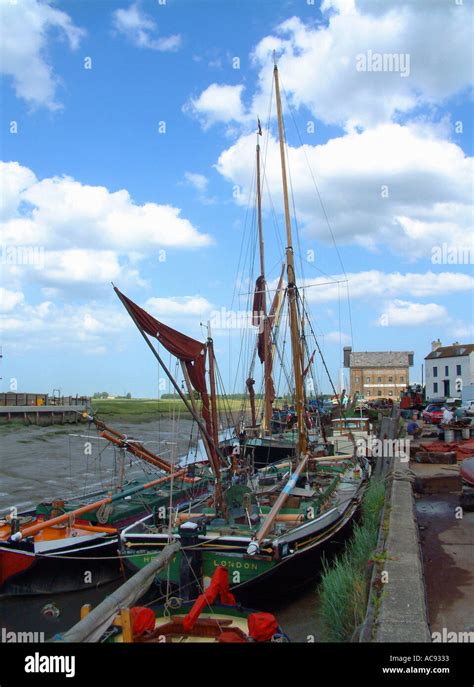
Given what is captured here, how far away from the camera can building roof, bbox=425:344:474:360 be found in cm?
7494

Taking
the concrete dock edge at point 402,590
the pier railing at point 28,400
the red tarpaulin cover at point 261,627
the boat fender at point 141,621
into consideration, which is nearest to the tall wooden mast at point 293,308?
the concrete dock edge at point 402,590

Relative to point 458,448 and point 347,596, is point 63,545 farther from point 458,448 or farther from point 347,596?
point 458,448

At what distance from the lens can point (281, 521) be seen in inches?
542

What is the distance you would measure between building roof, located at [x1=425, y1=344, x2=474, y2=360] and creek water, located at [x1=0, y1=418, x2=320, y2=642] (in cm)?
3776

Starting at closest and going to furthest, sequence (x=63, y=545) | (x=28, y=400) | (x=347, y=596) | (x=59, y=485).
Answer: (x=347, y=596) < (x=63, y=545) < (x=59, y=485) < (x=28, y=400)

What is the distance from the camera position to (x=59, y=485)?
99.7 feet

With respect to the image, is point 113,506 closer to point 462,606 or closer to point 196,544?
point 196,544

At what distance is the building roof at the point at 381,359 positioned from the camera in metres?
105

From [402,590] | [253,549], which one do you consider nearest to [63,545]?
[253,549]

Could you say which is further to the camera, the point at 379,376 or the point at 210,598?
the point at 379,376

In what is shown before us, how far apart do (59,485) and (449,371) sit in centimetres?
6113

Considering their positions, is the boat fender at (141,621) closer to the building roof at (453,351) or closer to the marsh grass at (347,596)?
the marsh grass at (347,596)

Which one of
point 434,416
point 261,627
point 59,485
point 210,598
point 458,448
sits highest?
point 458,448
